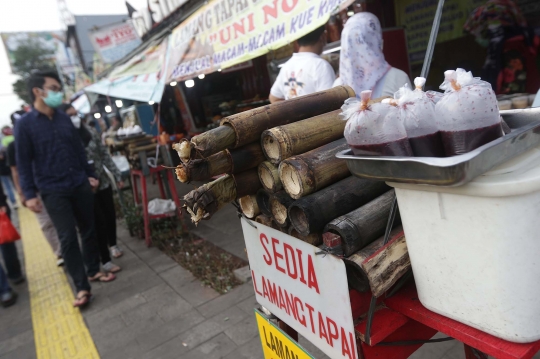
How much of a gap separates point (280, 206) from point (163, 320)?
2.66m

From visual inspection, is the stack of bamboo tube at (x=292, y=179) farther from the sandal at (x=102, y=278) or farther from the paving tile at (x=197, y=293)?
the sandal at (x=102, y=278)

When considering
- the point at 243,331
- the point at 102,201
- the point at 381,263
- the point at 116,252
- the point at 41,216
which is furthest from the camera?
the point at 116,252

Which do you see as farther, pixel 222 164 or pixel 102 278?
pixel 102 278

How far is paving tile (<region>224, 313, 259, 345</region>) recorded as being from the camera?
2.99 metres

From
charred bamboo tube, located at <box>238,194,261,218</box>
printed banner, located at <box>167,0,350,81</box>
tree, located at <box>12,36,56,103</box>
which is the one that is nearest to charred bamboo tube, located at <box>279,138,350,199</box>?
charred bamboo tube, located at <box>238,194,261,218</box>

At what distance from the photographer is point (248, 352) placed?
2.83 m

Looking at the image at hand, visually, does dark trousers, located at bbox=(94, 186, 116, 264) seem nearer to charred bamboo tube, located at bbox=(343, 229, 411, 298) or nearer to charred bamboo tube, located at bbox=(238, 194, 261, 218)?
charred bamboo tube, located at bbox=(238, 194, 261, 218)

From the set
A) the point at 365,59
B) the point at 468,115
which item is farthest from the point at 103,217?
the point at 468,115

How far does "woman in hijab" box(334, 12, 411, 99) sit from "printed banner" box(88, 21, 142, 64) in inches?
501

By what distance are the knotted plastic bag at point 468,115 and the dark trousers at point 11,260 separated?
17.6 feet

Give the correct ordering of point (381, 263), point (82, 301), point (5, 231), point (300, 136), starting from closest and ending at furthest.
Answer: point (381, 263) < point (300, 136) < point (82, 301) < point (5, 231)

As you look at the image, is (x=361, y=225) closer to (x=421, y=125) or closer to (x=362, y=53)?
(x=421, y=125)

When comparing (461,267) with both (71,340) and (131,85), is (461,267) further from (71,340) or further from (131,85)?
(131,85)

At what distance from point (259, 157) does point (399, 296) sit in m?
0.72
